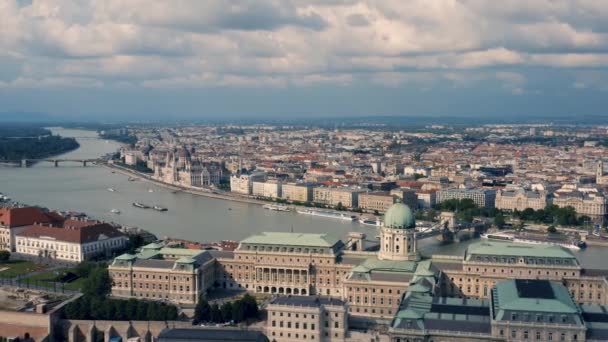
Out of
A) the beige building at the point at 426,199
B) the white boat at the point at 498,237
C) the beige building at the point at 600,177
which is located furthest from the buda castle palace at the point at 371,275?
the beige building at the point at 600,177

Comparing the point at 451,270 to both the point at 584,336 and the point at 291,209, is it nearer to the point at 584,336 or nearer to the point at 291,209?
the point at 584,336

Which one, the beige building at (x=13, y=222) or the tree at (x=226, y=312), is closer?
the tree at (x=226, y=312)

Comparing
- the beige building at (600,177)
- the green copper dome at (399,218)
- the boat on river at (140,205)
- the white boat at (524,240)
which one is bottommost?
the white boat at (524,240)

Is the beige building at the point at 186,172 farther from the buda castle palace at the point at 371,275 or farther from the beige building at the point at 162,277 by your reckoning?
the beige building at the point at 162,277

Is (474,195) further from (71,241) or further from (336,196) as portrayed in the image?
(71,241)

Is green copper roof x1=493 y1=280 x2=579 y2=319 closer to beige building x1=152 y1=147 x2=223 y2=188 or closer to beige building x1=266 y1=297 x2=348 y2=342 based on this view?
beige building x1=266 y1=297 x2=348 y2=342

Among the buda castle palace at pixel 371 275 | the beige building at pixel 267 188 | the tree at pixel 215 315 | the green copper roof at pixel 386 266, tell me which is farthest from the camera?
→ the beige building at pixel 267 188

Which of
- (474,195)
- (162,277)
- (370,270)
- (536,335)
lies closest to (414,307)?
(536,335)
